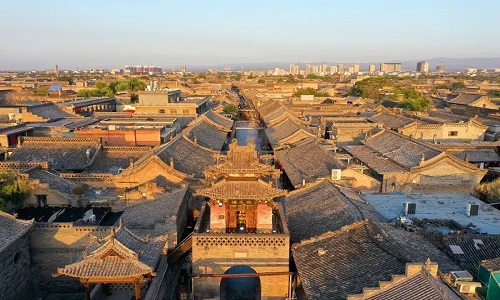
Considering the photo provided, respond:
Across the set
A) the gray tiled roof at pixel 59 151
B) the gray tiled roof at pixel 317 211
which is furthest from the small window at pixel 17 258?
the gray tiled roof at pixel 59 151

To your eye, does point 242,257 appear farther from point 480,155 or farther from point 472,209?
point 480,155

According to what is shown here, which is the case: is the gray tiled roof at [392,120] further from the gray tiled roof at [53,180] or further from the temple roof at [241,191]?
the gray tiled roof at [53,180]

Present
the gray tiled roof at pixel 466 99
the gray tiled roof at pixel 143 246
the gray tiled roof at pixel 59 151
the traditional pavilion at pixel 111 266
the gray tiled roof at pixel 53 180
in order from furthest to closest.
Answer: the gray tiled roof at pixel 466 99 → the gray tiled roof at pixel 59 151 → the gray tiled roof at pixel 53 180 → the gray tiled roof at pixel 143 246 → the traditional pavilion at pixel 111 266

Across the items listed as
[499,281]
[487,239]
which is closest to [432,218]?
[487,239]

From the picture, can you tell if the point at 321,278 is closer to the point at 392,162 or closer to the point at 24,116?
the point at 392,162

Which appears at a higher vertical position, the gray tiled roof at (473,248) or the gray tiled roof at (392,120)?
the gray tiled roof at (392,120)

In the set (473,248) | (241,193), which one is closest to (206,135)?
(241,193)

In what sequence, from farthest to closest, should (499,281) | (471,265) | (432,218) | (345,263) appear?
(432,218), (471,265), (345,263), (499,281)
